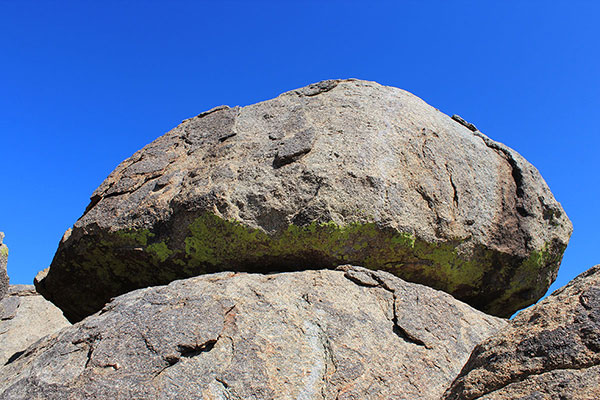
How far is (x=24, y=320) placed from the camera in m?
12.0

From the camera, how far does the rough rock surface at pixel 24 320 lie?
1130 cm

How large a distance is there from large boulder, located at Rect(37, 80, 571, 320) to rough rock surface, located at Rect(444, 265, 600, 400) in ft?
6.70

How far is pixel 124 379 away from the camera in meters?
4.01

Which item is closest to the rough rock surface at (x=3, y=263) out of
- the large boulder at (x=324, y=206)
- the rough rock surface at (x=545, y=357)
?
the large boulder at (x=324, y=206)

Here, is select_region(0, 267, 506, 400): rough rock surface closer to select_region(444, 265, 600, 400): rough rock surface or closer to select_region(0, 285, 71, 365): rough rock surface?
select_region(444, 265, 600, 400): rough rock surface

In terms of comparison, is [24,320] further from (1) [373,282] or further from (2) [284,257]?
(1) [373,282]

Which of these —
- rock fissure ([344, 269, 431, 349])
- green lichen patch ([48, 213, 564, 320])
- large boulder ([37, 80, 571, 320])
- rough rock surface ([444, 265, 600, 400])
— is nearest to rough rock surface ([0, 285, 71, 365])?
large boulder ([37, 80, 571, 320])

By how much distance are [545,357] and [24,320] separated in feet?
38.4

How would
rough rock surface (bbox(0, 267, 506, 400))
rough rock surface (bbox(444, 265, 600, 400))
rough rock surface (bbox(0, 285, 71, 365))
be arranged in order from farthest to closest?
rough rock surface (bbox(0, 285, 71, 365))
rough rock surface (bbox(0, 267, 506, 400))
rough rock surface (bbox(444, 265, 600, 400))

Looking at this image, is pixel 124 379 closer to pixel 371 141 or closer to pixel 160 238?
pixel 160 238

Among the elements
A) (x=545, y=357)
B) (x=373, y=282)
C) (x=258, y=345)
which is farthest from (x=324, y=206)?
(x=545, y=357)

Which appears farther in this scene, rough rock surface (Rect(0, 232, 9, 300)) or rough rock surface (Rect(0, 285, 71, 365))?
rough rock surface (Rect(0, 285, 71, 365))

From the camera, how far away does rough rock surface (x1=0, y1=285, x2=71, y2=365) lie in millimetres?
11297

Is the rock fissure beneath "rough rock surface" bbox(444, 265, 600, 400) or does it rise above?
above
